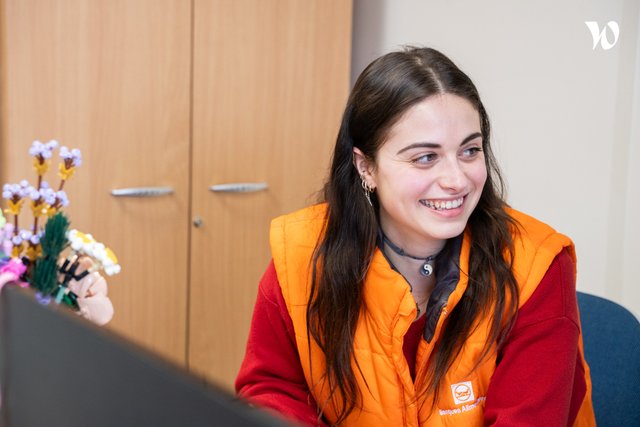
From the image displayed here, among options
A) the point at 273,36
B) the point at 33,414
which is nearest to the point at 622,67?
the point at 273,36

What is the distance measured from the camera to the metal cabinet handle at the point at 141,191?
2.50m

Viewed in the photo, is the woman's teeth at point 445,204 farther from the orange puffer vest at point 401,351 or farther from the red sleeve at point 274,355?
the red sleeve at point 274,355

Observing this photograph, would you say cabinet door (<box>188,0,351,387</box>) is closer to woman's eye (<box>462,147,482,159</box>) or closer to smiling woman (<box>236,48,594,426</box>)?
smiling woman (<box>236,48,594,426</box>)

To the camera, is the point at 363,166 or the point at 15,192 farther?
the point at 363,166

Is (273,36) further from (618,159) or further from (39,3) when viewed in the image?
(618,159)

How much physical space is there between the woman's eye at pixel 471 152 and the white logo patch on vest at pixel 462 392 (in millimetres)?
400

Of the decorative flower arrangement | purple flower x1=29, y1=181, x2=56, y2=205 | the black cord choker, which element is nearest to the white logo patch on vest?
the black cord choker

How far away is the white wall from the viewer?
2539mm

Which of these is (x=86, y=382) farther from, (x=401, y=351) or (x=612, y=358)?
(x=612, y=358)

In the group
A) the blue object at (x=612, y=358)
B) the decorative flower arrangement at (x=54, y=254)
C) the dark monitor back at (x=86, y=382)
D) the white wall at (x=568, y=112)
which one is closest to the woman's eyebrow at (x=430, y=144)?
the blue object at (x=612, y=358)

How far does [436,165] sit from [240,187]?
142 cm

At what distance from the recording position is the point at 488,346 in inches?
54.8

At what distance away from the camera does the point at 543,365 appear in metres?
1.35

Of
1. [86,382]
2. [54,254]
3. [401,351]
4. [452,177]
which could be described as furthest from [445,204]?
[86,382]
